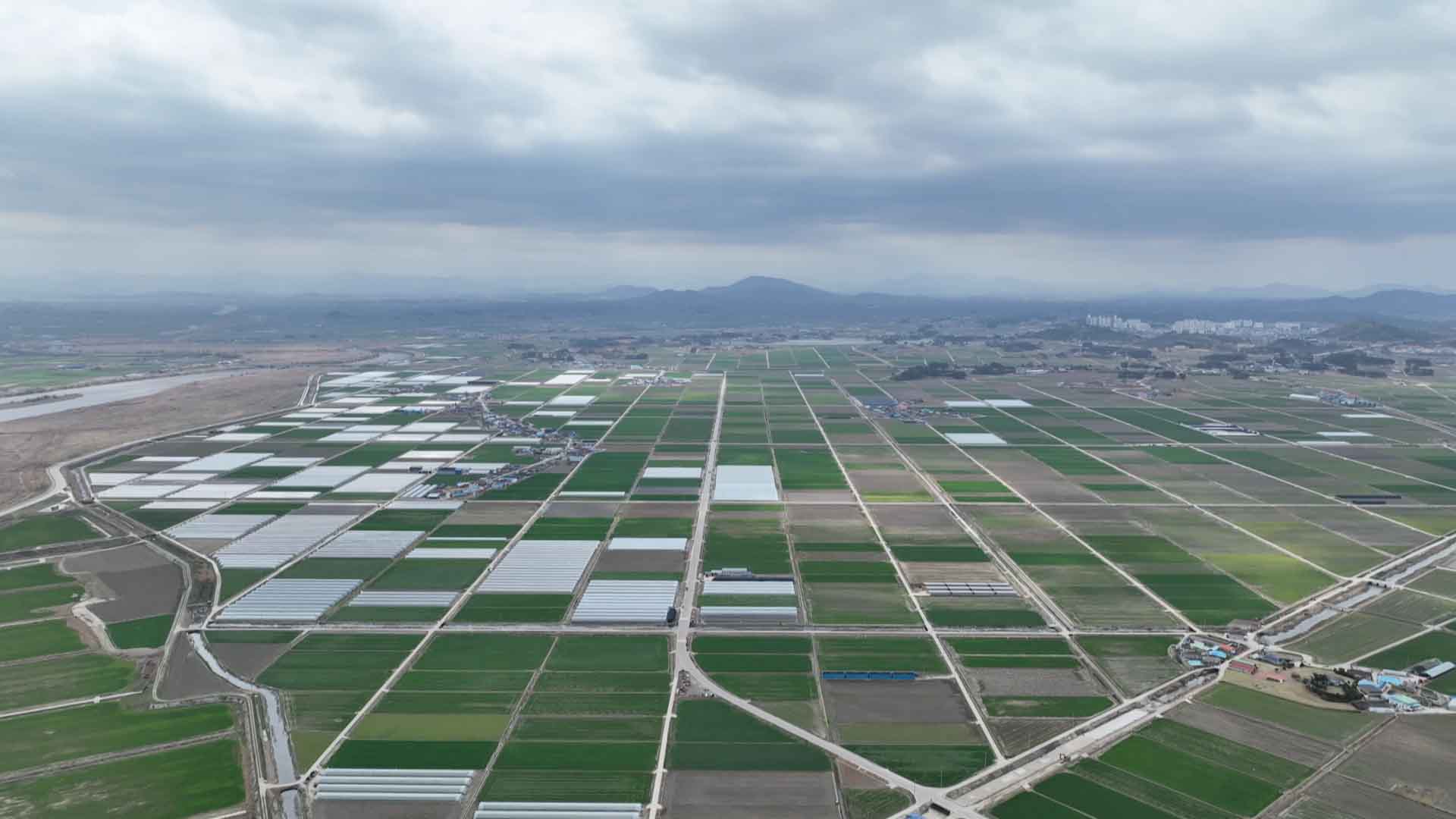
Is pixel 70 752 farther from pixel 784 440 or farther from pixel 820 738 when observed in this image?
pixel 784 440

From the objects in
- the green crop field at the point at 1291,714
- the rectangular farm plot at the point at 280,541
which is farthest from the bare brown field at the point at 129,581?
the green crop field at the point at 1291,714

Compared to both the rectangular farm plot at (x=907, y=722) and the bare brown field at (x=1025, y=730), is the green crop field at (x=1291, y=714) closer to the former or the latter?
the bare brown field at (x=1025, y=730)

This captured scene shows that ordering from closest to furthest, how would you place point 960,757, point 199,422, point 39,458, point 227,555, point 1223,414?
1. point 960,757
2. point 227,555
3. point 39,458
4. point 199,422
5. point 1223,414

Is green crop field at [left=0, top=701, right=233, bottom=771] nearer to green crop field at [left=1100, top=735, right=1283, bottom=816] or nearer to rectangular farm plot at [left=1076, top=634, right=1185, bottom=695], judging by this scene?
green crop field at [left=1100, top=735, right=1283, bottom=816]

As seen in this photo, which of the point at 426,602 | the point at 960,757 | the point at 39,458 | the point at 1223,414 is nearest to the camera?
the point at 960,757

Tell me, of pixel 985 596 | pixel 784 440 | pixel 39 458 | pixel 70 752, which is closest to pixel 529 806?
pixel 70 752

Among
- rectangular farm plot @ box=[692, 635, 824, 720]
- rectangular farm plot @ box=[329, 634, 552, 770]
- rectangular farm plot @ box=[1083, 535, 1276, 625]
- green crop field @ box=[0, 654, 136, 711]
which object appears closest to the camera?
rectangular farm plot @ box=[329, 634, 552, 770]

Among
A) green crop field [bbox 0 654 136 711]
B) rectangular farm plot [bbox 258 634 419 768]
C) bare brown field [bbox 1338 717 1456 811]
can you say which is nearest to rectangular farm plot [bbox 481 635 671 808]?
rectangular farm plot [bbox 258 634 419 768]

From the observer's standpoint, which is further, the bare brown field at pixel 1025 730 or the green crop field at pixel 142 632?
the green crop field at pixel 142 632
